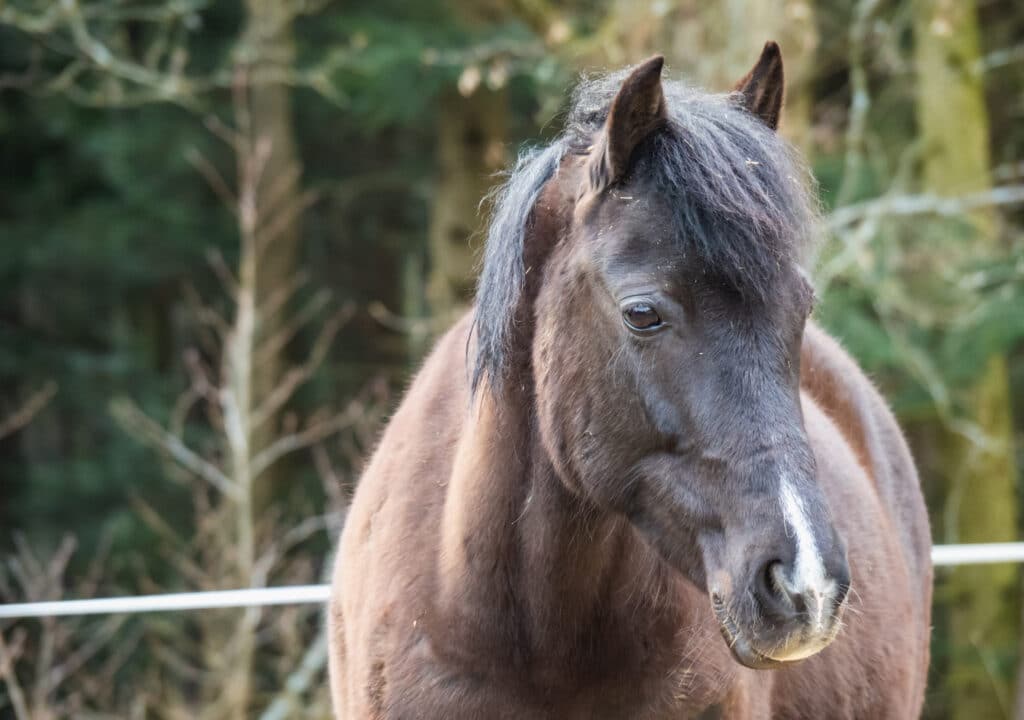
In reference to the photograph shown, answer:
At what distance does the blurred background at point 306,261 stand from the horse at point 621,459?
9.09 ft

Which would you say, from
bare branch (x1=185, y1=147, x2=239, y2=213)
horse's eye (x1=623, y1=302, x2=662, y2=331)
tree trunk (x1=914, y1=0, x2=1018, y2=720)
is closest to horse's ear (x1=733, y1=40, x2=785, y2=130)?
horse's eye (x1=623, y1=302, x2=662, y2=331)

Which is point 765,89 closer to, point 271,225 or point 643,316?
point 643,316

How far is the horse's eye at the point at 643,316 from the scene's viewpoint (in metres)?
2.24

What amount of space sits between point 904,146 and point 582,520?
10176 mm

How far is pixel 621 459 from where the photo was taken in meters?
2.34

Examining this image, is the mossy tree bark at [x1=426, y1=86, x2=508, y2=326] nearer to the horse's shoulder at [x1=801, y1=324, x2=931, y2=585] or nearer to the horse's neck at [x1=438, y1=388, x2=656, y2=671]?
the horse's shoulder at [x1=801, y1=324, x2=931, y2=585]

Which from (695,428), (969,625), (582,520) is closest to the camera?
(695,428)

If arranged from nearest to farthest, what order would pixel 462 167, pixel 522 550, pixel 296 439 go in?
1. pixel 522 550
2. pixel 296 439
3. pixel 462 167

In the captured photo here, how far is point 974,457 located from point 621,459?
846cm

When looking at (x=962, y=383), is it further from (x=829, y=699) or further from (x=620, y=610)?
(x=620, y=610)

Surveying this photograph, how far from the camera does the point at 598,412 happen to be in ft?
7.73

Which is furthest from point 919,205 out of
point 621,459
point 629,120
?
point 621,459

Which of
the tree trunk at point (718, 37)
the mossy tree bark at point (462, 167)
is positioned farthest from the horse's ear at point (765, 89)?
the mossy tree bark at point (462, 167)

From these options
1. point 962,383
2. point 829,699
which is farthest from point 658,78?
point 962,383
